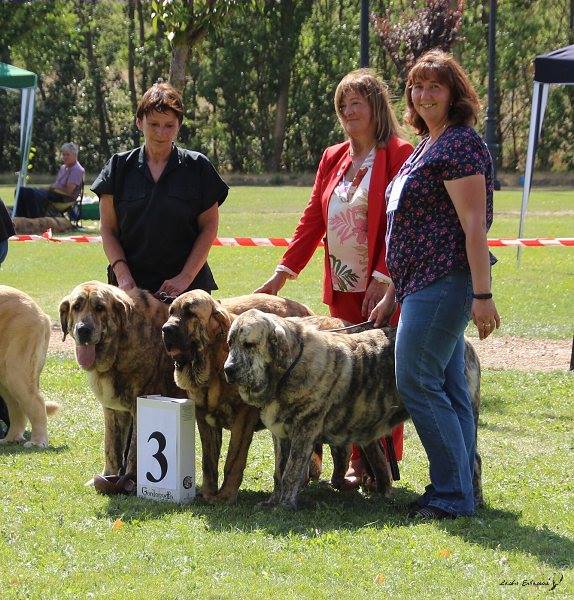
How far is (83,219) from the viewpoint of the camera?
24.7m

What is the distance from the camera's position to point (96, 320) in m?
5.31

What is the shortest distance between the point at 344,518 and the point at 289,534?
1.50 feet

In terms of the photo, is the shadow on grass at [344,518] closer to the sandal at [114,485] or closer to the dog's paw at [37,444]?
the sandal at [114,485]

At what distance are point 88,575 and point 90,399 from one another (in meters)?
4.04

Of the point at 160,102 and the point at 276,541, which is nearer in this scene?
the point at 276,541

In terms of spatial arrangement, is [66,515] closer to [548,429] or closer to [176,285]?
[176,285]

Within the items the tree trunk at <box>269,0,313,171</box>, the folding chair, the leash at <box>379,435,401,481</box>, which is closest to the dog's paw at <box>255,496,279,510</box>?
the leash at <box>379,435,401,481</box>

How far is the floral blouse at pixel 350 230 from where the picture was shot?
17.8 feet

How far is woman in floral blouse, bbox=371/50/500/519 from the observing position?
15.0 feet

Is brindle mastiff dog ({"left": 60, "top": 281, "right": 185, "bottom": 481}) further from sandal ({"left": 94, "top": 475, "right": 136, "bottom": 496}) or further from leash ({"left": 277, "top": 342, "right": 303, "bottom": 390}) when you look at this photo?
leash ({"left": 277, "top": 342, "right": 303, "bottom": 390})

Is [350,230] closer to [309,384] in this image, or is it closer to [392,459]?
[309,384]

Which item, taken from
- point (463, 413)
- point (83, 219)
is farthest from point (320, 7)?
point (463, 413)

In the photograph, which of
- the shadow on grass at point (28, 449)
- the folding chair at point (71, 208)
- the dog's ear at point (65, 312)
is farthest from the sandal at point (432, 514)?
the folding chair at point (71, 208)

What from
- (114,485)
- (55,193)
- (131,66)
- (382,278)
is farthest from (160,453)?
(131,66)
